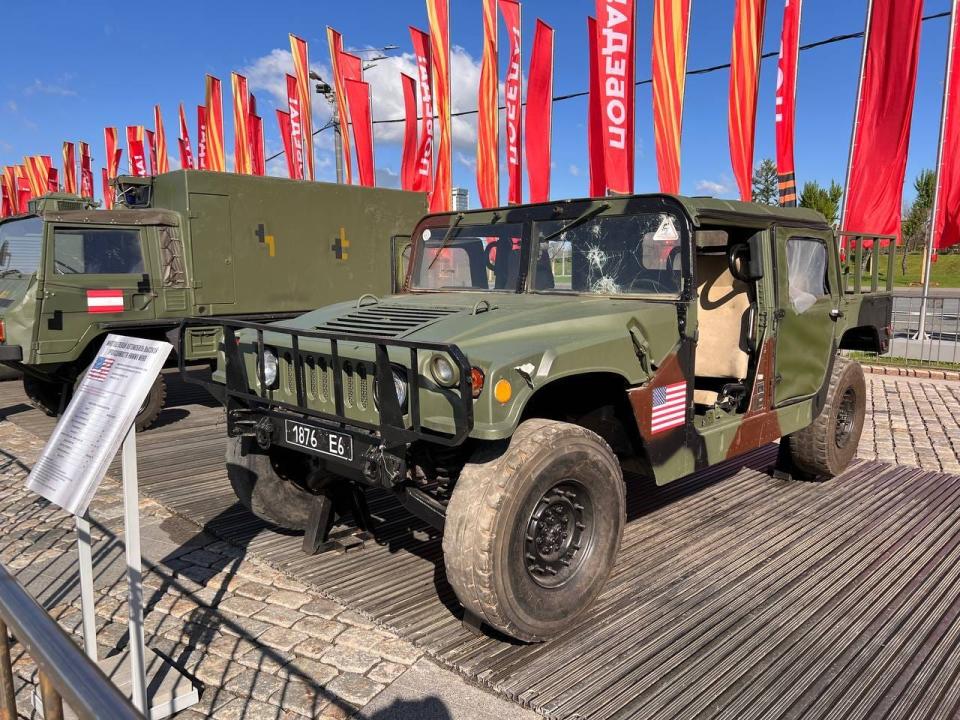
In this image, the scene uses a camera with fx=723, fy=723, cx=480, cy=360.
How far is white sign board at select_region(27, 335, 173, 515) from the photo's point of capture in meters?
2.33

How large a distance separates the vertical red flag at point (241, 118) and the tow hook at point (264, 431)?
1878 cm

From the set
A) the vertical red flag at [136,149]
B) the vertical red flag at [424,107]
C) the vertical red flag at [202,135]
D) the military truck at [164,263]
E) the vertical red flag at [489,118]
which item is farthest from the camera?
the vertical red flag at [136,149]

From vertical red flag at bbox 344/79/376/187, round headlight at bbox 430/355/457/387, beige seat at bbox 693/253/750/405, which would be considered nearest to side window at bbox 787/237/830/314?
beige seat at bbox 693/253/750/405

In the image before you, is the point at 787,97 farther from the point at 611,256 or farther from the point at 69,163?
the point at 69,163

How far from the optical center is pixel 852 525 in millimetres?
4695

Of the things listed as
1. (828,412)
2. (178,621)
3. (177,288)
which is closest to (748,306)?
(828,412)

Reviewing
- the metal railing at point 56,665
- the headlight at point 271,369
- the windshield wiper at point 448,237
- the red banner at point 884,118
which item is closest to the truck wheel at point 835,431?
the windshield wiper at point 448,237

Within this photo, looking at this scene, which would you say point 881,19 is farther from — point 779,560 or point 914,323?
point 779,560

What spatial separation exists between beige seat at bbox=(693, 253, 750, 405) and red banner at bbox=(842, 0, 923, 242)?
711cm

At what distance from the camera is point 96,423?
2451 mm

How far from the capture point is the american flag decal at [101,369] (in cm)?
259

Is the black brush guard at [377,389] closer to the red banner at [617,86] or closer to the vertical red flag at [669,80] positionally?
the red banner at [617,86]

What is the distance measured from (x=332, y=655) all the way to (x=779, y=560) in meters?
2.55

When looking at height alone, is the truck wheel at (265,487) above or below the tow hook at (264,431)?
below
